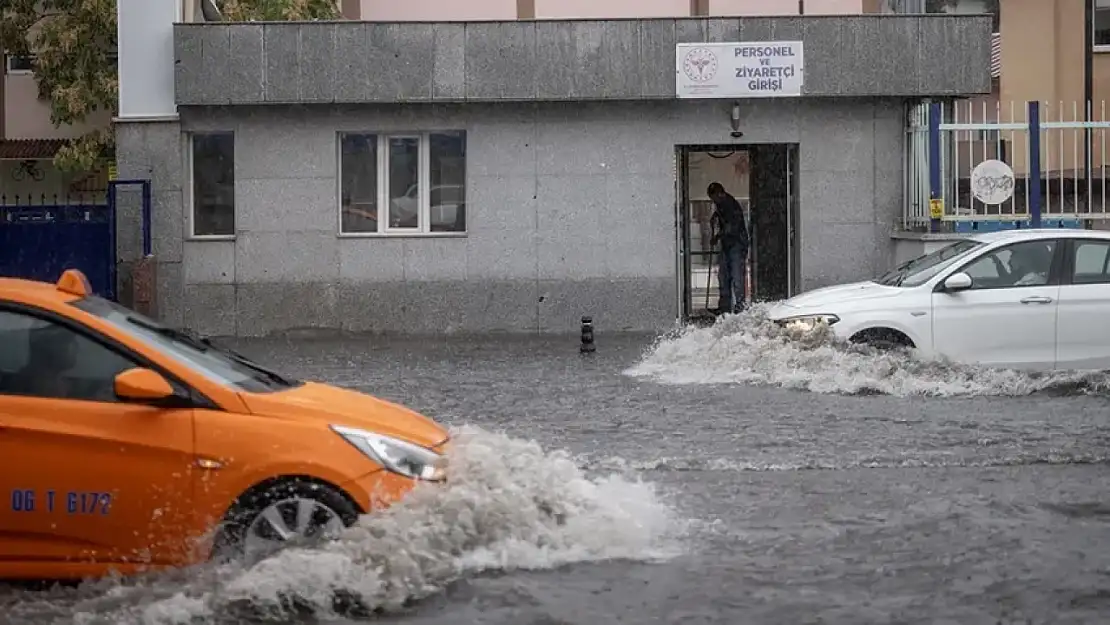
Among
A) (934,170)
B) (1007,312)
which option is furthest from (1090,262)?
(934,170)

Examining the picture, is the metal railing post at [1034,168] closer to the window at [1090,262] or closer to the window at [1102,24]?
the window at [1090,262]

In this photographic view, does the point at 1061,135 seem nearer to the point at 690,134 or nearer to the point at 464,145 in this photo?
the point at 690,134

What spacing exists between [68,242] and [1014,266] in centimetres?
1223

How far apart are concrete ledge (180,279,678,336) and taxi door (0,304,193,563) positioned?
14.2 metres

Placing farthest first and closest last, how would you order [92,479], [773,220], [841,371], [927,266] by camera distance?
[773,220] < [927,266] < [841,371] < [92,479]

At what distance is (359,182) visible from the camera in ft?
70.6

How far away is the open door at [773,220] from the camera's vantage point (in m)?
21.8

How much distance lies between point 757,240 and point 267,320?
6902 millimetres

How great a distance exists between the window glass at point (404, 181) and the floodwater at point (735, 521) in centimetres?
737

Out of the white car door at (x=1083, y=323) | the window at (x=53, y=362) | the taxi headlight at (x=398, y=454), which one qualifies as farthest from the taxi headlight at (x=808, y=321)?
the window at (x=53, y=362)

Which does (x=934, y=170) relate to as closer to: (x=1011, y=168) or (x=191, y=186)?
(x=1011, y=168)

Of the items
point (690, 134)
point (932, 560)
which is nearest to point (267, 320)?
point (690, 134)

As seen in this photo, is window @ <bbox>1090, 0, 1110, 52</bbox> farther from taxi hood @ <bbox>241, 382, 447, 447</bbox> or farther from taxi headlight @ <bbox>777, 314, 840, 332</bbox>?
taxi hood @ <bbox>241, 382, 447, 447</bbox>

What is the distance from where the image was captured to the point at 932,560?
792cm
